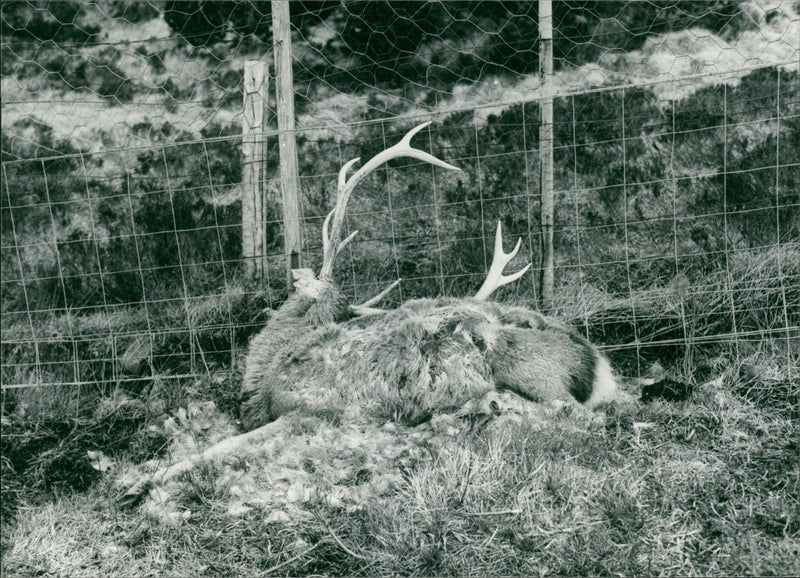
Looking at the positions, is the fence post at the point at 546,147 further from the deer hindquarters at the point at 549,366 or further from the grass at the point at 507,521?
the grass at the point at 507,521

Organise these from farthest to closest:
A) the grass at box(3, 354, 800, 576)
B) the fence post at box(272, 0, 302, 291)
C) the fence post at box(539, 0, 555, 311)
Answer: the fence post at box(272, 0, 302, 291) → the fence post at box(539, 0, 555, 311) → the grass at box(3, 354, 800, 576)

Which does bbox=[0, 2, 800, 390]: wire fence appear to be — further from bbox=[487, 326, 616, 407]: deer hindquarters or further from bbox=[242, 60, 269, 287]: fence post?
bbox=[487, 326, 616, 407]: deer hindquarters

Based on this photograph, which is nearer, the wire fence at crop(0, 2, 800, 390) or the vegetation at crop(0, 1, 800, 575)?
the vegetation at crop(0, 1, 800, 575)

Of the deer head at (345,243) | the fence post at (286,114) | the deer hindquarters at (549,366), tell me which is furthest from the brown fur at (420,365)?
the fence post at (286,114)

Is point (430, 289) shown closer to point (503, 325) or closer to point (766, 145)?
point (503, 325)

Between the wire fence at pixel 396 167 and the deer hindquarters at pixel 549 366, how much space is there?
569mm

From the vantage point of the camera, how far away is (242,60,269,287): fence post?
17.4 feet

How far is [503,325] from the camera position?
14.2 feet

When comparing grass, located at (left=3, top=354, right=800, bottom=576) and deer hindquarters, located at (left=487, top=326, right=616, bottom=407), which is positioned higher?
deer hindquarters, located at (left=487, top=326, right=616, bottom=407)

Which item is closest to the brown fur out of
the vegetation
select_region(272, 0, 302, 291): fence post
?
the vegetation

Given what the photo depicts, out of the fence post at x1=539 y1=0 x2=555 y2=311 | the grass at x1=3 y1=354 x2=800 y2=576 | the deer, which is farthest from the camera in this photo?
the fence post at x1=539 y1=0 x2=555 y2=311

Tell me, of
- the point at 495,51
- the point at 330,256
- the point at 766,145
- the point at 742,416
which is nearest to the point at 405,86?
the point at 495,51

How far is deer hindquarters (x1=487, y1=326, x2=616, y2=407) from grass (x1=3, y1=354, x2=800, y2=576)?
0.45m

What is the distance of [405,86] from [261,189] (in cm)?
185
